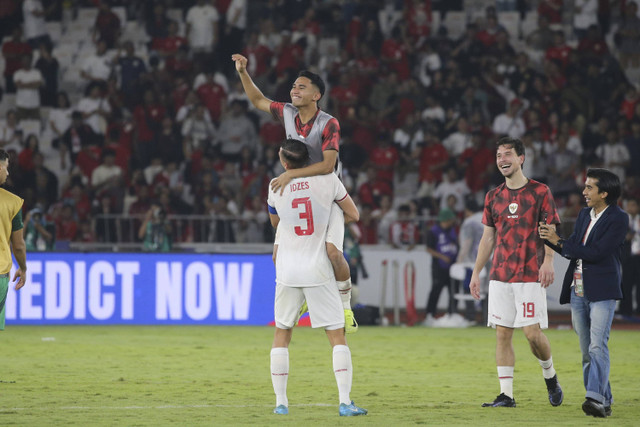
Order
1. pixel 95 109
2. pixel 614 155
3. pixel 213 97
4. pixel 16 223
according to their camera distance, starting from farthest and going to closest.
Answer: pixel 213 97
pixel 95 109
pixel 614 155
pixel 16 223

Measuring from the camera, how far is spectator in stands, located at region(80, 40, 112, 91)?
26.3m

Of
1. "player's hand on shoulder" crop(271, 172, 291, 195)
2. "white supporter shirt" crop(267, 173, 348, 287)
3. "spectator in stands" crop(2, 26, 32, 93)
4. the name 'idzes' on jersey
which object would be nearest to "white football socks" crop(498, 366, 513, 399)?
"white supporter shirt" crop(267, 173, 348, 287)

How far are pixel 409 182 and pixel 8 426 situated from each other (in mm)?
17348

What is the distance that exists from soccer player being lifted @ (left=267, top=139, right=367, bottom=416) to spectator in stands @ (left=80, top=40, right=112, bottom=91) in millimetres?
18462

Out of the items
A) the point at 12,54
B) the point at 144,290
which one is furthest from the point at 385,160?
the point at 12,54

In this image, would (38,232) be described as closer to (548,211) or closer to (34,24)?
(34,24)

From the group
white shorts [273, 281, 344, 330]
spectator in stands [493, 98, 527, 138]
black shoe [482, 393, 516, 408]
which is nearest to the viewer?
white shorts [273, 281, 344, 330]

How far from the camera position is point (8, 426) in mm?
7852

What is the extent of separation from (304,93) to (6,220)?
326cm

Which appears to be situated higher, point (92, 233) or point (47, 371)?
point (92, 233)

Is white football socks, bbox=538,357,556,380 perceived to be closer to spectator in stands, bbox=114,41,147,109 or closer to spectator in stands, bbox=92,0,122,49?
spectator in stands, bbox=114,41,147,109

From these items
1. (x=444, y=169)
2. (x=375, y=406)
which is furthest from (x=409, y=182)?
(x=375, y=406)

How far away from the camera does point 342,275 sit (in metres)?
8.61

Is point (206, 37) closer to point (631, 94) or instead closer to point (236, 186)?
point (236, 186)
